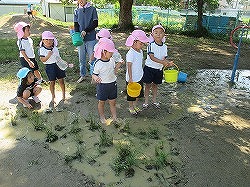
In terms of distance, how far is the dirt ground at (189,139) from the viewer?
312cm

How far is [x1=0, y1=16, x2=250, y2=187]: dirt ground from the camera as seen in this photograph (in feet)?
10.2

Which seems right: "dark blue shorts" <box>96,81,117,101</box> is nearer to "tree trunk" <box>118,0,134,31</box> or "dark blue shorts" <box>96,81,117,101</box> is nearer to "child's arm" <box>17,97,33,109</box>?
"child's arm" <box>17,97,33,109</box>

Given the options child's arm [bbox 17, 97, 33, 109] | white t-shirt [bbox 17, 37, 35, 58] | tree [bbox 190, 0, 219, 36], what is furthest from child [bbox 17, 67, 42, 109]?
tree [bbox 190, 0, 219, 36]

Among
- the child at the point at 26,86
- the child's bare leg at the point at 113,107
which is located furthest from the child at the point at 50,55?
the child's bare leg at the point at 113,107

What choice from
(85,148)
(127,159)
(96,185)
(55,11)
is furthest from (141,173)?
(55,11)

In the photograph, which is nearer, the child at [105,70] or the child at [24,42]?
the child at [105,70]

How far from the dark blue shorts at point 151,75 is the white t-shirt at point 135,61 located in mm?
305

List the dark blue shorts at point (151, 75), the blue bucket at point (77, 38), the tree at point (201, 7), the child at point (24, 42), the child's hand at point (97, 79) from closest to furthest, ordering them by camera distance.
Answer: the child's hand at point (97, 79)
the dark blue shorts at point (151, 75)
the child at point (24, 42)
the blue bucket at point (77, 38)
the tree at point (201, 7)

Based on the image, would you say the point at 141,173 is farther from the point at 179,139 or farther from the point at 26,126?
the point at 26,126

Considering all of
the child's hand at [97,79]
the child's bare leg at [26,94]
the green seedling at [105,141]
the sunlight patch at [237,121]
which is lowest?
the sunlight patch at [237,121]

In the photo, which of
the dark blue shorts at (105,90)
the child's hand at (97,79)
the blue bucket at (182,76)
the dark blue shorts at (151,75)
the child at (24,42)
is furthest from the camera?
the blue bucket at (182,76)

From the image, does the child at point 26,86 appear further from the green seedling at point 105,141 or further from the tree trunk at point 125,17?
the tree trunk at point 125,17

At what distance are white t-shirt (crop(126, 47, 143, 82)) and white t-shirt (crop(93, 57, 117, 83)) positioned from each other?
1.14ft

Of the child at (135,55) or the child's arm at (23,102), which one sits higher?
the child at (135,55)
